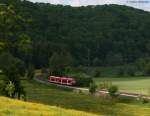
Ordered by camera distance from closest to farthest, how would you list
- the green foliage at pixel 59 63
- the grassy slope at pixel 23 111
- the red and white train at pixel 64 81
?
1. the grassy slope at pixel 23 111
2. the red and white train at pixel 64 81
3. the green foliage at pixel 59 63

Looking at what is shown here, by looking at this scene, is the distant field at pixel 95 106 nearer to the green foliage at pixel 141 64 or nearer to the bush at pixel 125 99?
the bush at pixel 125 99

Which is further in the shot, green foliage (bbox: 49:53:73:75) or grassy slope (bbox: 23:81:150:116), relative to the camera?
green foliage (bbox: 49:53:73:75)

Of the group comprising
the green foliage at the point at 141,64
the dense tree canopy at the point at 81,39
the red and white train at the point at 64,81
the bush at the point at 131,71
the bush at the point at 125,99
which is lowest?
the bush at the point at 125,99

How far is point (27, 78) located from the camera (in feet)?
380

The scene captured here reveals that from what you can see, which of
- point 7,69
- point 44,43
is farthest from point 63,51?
point 7,69

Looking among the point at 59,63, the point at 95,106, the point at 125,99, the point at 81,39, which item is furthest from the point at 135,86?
the point at 81,39

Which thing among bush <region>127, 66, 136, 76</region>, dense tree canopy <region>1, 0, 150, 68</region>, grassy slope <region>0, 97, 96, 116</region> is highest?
dense tree canopy <region>1, 0, 150, 68</region>

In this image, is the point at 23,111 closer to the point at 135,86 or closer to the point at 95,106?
the point at 95,106

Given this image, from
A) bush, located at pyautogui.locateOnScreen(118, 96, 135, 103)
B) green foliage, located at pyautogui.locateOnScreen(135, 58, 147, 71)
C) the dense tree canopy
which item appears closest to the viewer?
bush, located at pyautogui.locateOnScreen(118, 96, 135, 103)

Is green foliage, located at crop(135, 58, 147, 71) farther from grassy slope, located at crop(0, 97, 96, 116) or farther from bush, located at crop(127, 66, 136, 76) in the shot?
grassy slope, located at crop(0, 97, 96, 116)

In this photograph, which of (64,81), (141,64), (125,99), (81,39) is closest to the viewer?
(125,99)

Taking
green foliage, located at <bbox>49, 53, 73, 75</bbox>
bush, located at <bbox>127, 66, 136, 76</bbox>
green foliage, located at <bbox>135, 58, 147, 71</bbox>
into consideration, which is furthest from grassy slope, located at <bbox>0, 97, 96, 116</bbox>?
green foliage, located at <bbox>135, 58, 147, 71</bbox>

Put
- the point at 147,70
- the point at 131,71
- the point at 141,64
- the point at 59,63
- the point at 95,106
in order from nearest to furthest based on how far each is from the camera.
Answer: the point at 95,106 < the point at 59,63 < the point at 131,71 < the point at 147,70 < the point at 141,64

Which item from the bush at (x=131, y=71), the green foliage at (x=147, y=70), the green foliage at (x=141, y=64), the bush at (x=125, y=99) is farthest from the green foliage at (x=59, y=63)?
the bush at (x=125, y=99)
